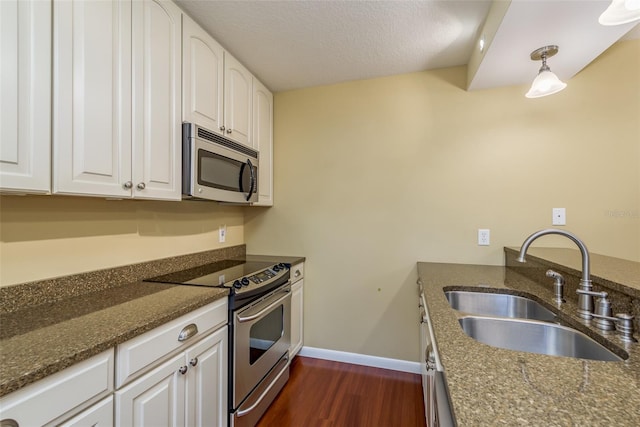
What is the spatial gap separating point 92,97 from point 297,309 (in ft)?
6.21

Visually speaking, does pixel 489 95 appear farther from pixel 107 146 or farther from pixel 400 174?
pixel 107 146

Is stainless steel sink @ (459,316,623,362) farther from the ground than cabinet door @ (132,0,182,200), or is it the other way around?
cabinet door @ (132,0,182,200)

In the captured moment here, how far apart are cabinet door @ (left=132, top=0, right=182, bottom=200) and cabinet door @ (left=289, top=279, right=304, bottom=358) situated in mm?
1214

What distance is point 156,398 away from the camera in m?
1.04

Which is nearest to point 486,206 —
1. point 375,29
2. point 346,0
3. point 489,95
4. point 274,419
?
point 489,95

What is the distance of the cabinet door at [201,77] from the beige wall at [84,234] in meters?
0.61

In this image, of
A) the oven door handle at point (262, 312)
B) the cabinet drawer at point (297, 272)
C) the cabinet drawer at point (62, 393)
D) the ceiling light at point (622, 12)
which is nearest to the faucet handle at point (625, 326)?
the ceiling light at point (622, 12)

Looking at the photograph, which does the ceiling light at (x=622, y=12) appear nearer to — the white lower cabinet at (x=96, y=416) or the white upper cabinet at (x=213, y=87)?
the white upper cabinet at (x=213, y=87)

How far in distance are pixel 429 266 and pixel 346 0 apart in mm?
1732

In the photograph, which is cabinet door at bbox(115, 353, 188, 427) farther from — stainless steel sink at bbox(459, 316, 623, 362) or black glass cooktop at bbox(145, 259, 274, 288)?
stainless steel sink at bbox(459, 316, 623, 362)

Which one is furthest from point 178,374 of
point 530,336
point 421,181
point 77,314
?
point 421,181

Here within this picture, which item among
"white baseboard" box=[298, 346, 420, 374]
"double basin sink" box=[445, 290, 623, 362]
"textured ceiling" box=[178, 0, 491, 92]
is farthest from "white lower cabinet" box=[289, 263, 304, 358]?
"textured ceiling" box=[178, 0, 491, 92]

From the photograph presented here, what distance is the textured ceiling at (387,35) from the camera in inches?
55.0

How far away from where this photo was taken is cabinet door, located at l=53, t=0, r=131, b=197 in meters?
1.00
